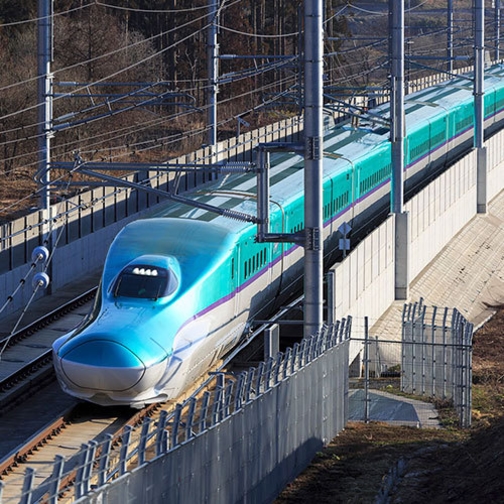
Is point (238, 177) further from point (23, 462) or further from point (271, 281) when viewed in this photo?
point (23, 462)

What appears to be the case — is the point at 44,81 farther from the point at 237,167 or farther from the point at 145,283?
the point at 145,283

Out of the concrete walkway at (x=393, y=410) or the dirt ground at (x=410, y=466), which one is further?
the concrete walkway at (x=393, y=410)

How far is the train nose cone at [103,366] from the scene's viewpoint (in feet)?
69.2

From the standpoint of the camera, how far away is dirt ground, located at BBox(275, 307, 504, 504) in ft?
61.0

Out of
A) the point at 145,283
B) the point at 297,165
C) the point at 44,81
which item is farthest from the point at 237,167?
the point at 297,165

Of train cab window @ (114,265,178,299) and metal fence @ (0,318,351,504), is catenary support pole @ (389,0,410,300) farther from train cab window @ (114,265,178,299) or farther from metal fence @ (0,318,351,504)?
train cab window @ (114,265,178,299)

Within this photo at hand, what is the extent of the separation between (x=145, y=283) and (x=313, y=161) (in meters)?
3.44

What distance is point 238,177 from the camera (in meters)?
33.6

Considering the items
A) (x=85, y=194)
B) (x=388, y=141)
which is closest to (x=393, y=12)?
(x=388, y=141)

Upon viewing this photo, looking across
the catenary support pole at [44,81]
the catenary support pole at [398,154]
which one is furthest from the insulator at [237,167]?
the catenary support pole at [398,154]

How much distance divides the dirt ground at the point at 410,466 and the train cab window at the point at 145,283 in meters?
3.75

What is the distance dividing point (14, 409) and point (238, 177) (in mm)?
10698

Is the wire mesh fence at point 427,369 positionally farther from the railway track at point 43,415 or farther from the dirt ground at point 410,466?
the railway track at point 43,415

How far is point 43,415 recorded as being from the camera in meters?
24.3
